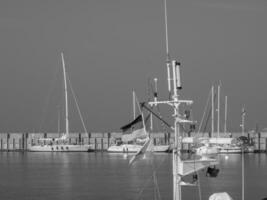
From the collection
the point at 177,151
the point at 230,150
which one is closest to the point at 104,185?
the point at 177,151

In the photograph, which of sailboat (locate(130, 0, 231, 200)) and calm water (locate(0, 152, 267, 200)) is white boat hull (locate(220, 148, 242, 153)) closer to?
calm water (locate(0, 152, 267, 200))

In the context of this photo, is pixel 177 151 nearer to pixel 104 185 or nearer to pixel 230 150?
pixel 104 185

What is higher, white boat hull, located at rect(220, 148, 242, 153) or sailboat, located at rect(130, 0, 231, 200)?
sailboat, located at rect(130, 0, 231, 200)

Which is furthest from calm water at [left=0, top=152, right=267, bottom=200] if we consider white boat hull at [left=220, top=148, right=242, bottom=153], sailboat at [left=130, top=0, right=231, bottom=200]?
white boat hull at [left=220, top=148, right=242, bottom=153]

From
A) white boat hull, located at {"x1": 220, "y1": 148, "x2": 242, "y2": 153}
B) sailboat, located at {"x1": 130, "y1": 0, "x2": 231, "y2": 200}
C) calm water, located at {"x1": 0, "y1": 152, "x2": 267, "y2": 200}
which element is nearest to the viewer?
sailboat, located at {"x1": 130, "y1": 0, "x2": 231, "y2": 200}

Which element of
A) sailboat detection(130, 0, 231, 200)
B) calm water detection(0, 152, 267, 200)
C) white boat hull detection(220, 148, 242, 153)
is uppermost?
sailboat detection(130, 0, 231, 200)

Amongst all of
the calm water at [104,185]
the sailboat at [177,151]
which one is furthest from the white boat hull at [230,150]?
the sailboat at [177,151]

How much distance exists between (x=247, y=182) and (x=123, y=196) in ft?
76.8

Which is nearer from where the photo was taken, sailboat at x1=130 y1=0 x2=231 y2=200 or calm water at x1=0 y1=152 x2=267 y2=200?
sailboat at x1=130 y1=0 x2=231 y2=200

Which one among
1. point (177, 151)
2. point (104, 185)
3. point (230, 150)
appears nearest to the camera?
point (177, 151)

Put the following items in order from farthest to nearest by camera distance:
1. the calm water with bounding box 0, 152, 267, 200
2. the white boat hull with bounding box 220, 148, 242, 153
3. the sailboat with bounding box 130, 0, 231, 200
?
the white boat hull with bounding box 220, 148, 242, 153, the calm water with bounding box 0, 152, 267, 200, the sailboat with bounding box 130, 0, 231, 200

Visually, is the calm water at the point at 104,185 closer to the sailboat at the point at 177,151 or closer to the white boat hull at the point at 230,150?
the sailboat at the point at 177,151

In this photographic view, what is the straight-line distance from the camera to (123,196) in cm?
7394

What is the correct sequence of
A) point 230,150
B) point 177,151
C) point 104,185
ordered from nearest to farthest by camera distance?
1. point 177,151
2. point 104,185
3. point 230,150
